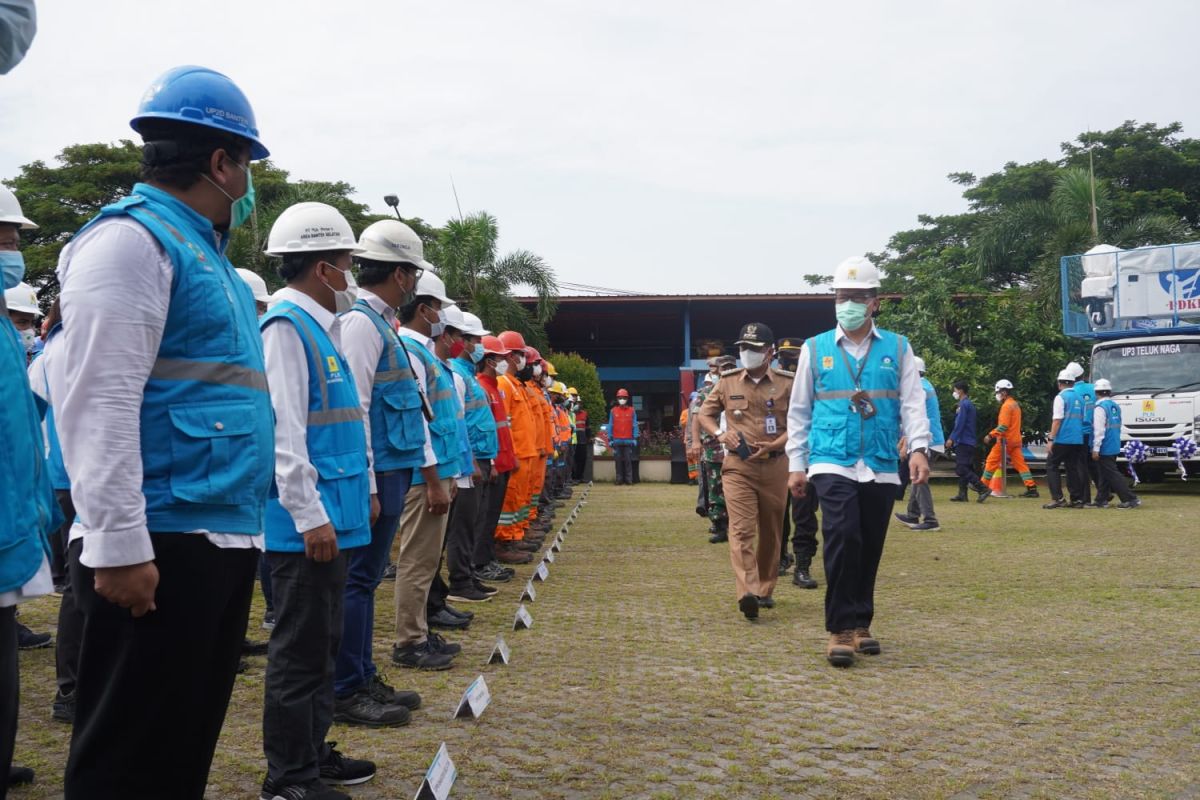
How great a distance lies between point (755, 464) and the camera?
8.10 m

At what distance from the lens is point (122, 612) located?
7.95 ft

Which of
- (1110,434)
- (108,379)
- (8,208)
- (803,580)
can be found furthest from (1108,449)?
(108,379)

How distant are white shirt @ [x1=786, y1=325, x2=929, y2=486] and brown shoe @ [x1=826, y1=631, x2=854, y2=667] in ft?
2.95

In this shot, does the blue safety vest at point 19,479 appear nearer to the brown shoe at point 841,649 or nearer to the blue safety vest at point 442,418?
the blue safety vest at point 442,418

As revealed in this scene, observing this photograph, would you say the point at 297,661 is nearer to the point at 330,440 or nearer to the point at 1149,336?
the point at 330,440

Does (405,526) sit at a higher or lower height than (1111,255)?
lower

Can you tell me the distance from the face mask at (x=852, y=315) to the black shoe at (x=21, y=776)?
4.90m

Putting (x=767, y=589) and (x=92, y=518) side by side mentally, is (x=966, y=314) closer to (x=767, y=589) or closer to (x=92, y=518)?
(x=767, y=589)

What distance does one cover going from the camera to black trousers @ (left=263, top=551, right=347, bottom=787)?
372 centimetres

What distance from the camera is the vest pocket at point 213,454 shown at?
8.36 feet

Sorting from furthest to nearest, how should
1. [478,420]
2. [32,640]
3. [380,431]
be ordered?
[478,420] → [32,640] → [380,431]

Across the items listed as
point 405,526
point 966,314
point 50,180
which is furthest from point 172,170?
point 50,180

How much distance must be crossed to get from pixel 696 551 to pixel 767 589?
4.06 m

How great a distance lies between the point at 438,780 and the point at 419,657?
2.46 metres
